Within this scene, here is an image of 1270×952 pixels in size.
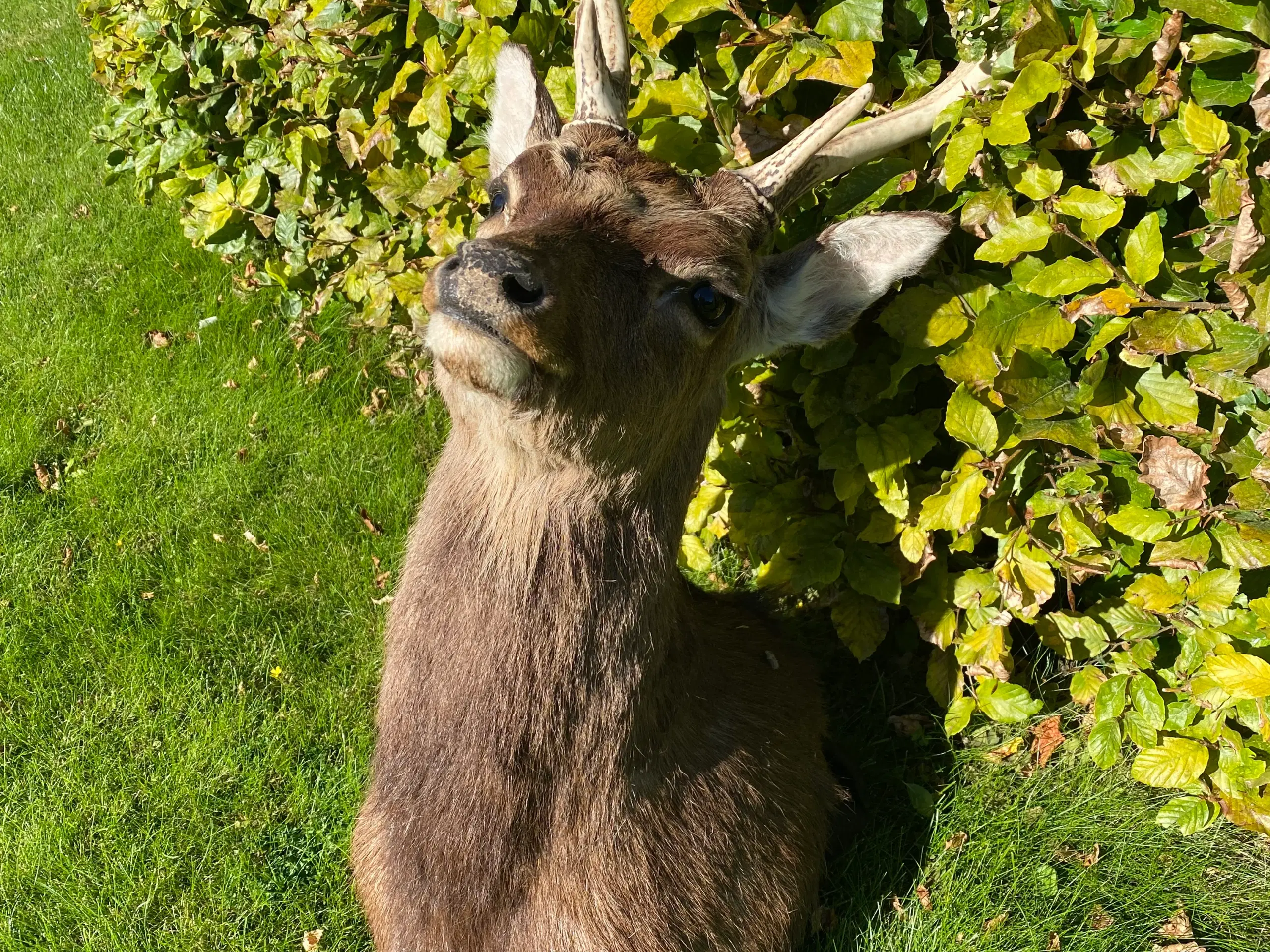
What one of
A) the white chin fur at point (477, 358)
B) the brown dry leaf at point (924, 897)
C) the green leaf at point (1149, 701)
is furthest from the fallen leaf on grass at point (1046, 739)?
the white chin fur at point (477, 358)

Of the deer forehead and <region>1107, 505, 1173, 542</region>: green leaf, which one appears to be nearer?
the deer forehead

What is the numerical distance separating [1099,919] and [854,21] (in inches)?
110

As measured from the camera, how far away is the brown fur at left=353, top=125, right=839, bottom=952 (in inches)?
87.7

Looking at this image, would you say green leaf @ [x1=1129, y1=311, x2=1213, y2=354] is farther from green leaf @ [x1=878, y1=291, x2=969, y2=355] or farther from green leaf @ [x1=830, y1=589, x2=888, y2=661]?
green leaf @ [x1=830, y1=589, x2=888, y2=661]

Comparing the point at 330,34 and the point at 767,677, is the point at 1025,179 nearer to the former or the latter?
the point at 767,677

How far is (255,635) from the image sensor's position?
3982 mm

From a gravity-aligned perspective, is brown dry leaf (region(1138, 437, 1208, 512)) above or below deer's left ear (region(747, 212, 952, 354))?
below

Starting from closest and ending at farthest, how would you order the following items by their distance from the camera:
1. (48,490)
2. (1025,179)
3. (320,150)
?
(1025,179) < (320,150) < (48,490)

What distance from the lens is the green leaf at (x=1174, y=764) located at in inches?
114

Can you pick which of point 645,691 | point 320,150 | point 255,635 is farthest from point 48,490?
point 645,691

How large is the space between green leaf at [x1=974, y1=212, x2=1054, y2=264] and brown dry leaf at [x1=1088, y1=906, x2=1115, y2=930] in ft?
6.91

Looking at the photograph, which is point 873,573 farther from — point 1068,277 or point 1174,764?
point 1068,277

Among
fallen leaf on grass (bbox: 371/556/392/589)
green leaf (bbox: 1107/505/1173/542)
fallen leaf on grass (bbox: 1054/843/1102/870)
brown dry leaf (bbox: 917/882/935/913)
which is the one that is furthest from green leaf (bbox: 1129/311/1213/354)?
fallen leaf on grass (bbox: 371/556/392/589)

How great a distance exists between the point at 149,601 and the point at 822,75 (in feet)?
11.0
